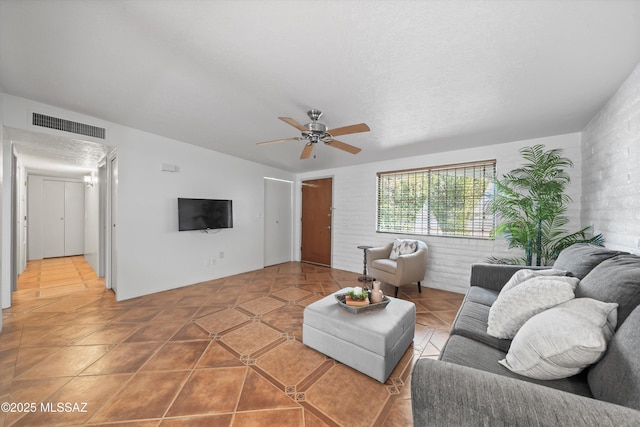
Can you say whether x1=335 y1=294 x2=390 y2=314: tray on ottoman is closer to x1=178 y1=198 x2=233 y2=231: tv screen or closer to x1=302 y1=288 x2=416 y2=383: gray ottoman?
x1=302 y1=288 x2=416 y2=383: gray ottoman

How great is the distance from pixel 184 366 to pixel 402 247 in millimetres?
3159

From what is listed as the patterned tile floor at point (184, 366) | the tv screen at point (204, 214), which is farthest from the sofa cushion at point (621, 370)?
the tv screen at point (204, 214)

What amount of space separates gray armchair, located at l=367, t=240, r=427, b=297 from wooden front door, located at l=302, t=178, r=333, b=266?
159cm

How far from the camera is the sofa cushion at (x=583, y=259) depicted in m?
1.50

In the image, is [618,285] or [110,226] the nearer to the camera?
[618,285]

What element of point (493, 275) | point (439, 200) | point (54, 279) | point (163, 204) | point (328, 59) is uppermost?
point (328, 59)

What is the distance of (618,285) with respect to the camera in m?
1.08

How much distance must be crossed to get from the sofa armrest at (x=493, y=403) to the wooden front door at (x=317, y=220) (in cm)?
434

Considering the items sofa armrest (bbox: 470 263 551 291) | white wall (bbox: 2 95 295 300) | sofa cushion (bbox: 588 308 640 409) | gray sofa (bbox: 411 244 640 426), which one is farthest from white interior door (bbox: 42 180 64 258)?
sofa cushion (bbox: 588 308 640 409)

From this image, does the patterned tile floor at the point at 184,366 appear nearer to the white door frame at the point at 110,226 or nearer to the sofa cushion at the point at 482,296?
the white door frame at the point at 110,226

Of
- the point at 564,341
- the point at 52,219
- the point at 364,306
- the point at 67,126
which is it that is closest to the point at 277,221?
the point at 67,126

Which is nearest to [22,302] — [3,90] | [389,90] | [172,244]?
[172,244]

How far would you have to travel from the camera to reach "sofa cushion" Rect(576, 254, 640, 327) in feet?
3.29

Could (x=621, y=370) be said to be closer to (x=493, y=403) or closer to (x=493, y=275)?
(x=493, y=403)
